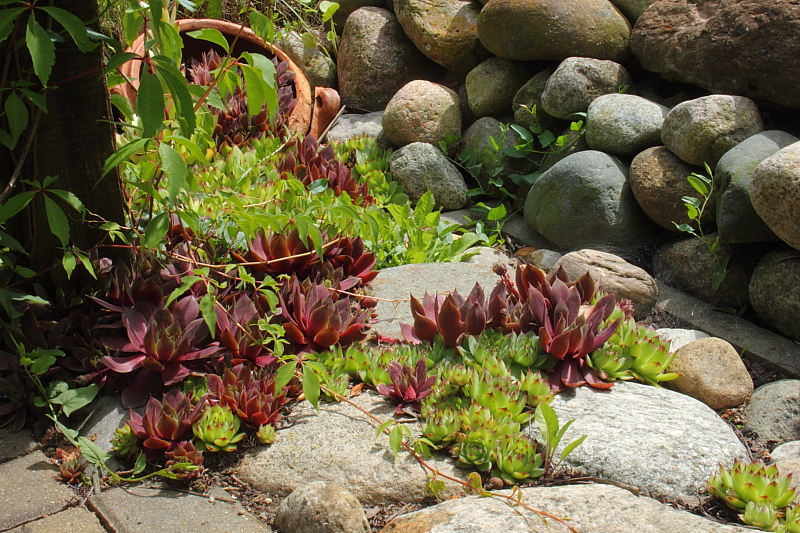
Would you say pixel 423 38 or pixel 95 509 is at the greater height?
pixel 423 38

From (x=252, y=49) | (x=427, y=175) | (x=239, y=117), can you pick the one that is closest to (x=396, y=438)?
(x=427, y=175)

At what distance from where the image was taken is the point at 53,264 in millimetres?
2883

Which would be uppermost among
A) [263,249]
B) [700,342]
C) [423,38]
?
[423,38]

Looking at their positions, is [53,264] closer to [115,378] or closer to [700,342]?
[115,378]

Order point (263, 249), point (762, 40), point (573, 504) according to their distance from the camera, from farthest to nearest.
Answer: point (762, 40)
point (263, 249)
point (573, 504)

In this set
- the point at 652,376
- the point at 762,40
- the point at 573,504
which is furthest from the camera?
the point at 762,40

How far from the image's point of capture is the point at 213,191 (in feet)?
14.1

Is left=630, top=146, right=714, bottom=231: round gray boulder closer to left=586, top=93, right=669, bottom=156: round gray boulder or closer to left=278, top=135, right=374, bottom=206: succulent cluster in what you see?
left=586, top=93, right=669, bottom=156: round gray boulder

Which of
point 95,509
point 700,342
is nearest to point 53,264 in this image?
point 95,509

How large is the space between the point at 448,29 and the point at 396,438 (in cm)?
469

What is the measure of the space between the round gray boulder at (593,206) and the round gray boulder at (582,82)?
1.67 ft

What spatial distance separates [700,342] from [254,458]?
2.20 meters

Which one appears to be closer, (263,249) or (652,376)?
(652,376)

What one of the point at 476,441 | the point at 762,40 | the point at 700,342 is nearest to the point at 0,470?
the point at 476,441
